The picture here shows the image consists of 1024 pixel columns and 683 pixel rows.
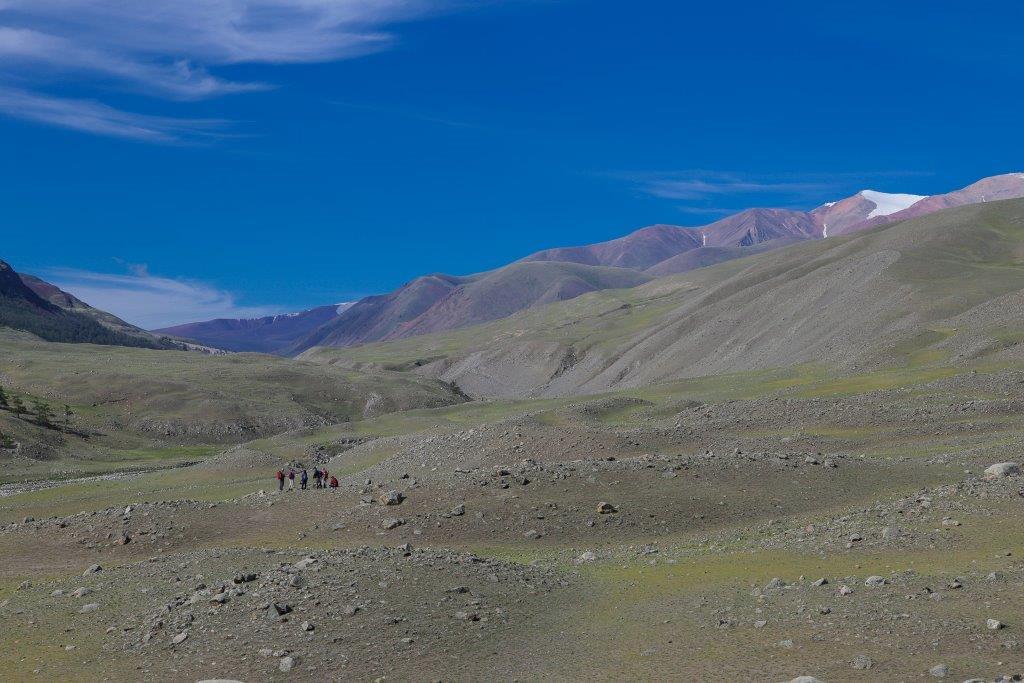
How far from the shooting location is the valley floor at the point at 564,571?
2359cm

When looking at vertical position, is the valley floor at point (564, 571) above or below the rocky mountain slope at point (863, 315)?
below

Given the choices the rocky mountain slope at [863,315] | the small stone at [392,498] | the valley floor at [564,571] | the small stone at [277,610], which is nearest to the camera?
the valley floor at [564,571]

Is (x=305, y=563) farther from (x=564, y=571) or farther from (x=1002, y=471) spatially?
(x=1002, y=471)

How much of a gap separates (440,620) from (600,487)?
17.2 metres

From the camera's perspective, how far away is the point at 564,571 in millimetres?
33125

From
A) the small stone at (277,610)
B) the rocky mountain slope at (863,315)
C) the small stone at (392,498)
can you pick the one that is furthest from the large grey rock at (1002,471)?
the rocky mountain slope at (863,315)

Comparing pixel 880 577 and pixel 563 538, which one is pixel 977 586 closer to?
pixel 880 577

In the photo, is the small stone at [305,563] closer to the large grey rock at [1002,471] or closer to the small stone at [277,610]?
the small stone at [277,610]

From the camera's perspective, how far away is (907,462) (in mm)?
47594

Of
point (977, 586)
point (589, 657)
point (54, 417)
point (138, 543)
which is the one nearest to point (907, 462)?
point (977, 586)

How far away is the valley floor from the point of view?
23.6 meters

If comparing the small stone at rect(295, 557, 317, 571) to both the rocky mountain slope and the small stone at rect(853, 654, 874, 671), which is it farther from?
the rocky mountain slope

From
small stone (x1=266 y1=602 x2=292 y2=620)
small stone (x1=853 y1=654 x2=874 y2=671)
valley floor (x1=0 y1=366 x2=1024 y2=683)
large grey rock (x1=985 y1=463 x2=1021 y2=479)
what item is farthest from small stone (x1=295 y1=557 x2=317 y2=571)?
large grey rock (x1=985 y1=463 x2=1021 y2=479)

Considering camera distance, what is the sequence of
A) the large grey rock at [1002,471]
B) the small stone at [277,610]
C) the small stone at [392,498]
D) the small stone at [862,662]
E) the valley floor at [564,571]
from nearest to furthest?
the small stone at [862,662]
the valley floor at [564,571]
the small stone at [277,610]
the large grey rock at [1002,471]
the small stone at [392,498]
